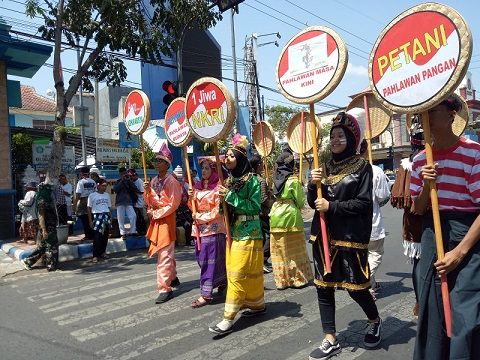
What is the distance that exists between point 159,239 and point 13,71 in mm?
9487

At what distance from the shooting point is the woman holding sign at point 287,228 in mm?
5496

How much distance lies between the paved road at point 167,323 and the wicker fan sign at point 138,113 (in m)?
1.73

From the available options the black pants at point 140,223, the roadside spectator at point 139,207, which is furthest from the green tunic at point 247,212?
the black pants at point 140,223

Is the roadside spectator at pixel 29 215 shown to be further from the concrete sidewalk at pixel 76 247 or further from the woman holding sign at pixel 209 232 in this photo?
the woman holding sign at pixel 209 232

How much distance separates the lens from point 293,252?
18.3 feet

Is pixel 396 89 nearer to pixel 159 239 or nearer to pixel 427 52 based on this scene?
pixel 427 52

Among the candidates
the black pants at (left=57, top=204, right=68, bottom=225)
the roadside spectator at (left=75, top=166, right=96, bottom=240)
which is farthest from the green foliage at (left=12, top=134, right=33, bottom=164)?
the roadside spectator at (left=75, top=166, right=96, bottom=240)

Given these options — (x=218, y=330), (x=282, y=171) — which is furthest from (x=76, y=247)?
(x=218, y=330)

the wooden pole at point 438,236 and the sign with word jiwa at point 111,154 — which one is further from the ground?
the sign with word jiwa at point 111,154

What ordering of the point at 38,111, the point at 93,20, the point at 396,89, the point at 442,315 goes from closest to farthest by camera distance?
the point at 442,315 < the point at 396,89 < the point at 93,20 < the point at 38,111

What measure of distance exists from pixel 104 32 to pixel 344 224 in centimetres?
649

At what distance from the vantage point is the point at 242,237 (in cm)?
416

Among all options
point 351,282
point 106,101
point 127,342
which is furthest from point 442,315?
point 106,101

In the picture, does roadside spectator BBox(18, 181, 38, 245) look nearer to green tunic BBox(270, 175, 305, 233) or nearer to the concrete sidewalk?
the concrete sidewalk
